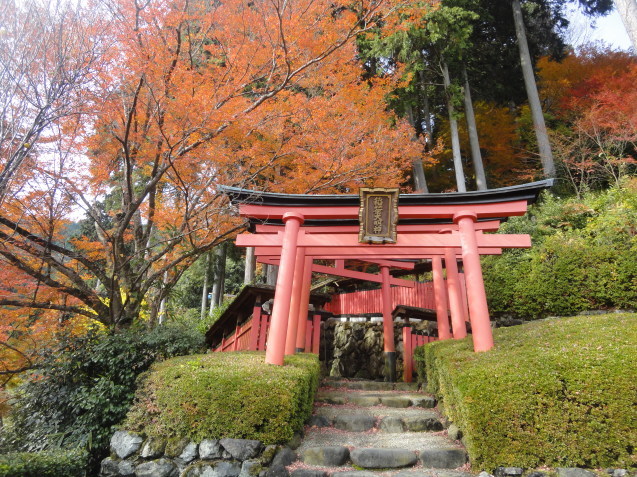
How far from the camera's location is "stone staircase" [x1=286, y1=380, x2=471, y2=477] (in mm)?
4863

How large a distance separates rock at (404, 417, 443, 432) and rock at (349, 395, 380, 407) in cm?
112

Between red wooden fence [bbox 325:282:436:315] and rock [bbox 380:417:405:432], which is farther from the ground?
red wooden fence [bbox 325:282:436:315]

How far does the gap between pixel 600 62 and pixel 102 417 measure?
87.1 ft

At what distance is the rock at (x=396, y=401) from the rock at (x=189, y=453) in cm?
365

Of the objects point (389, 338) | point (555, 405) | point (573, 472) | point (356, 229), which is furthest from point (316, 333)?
point (573, 472)

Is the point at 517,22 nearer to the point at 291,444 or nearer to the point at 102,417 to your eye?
the point at 291,444

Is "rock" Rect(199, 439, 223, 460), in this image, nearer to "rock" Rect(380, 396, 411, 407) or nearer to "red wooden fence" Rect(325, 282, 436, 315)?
"rock" Rect(380, 396, 411, 407)

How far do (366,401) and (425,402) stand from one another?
3.56 ft

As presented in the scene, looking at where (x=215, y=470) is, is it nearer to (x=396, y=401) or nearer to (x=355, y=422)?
(x=355, y=422)

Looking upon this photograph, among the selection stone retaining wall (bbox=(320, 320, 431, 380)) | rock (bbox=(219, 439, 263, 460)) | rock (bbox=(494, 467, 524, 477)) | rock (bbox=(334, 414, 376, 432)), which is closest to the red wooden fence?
stone retaining wall (bbox=(320, 320, 431, 380))

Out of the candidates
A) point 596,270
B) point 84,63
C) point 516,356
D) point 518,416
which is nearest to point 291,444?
point 518,416

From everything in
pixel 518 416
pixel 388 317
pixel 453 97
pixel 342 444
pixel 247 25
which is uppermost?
pixel 453 97

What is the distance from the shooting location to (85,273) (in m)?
10.3

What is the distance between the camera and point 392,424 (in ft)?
20.1
